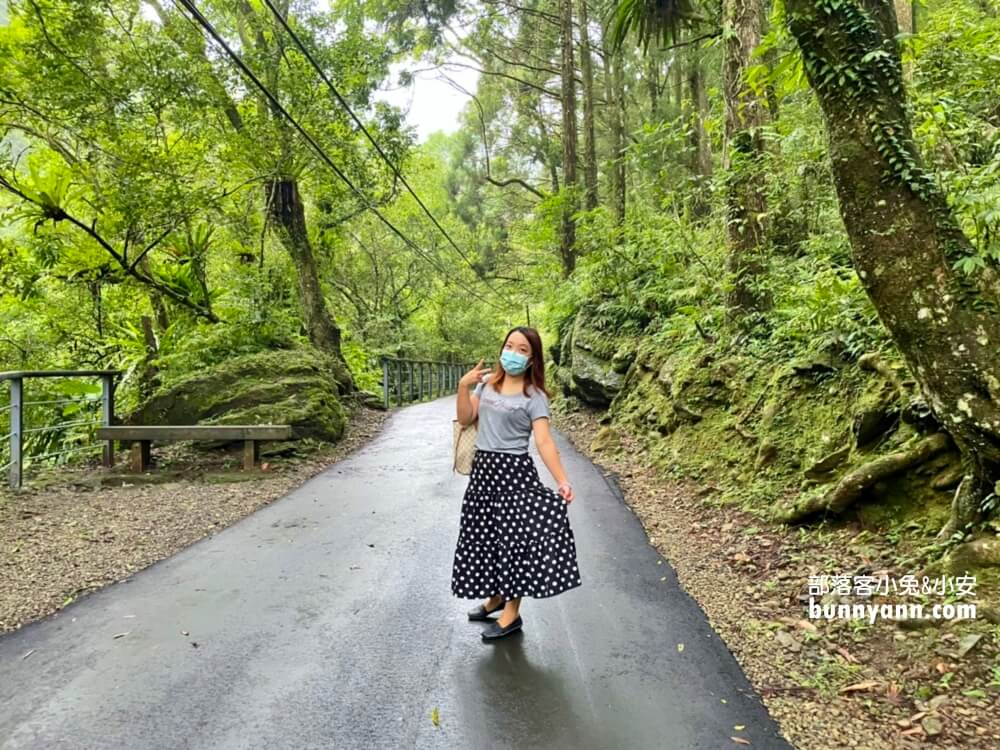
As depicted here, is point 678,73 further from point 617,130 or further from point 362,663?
point 362,663

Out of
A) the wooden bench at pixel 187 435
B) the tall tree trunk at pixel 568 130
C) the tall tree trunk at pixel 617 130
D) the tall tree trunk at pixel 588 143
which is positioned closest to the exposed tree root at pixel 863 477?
the wooden bench at pixel 187 435

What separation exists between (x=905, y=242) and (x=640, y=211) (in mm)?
7911

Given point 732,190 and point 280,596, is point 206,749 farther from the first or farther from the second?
point 732,190

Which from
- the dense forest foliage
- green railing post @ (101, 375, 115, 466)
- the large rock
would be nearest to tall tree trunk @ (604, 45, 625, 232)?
the dense forest foliage

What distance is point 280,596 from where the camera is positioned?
3.79 metres

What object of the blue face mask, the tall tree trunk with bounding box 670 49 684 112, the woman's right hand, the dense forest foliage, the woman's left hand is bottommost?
the woman's left hand

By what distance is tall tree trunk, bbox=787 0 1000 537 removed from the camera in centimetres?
301

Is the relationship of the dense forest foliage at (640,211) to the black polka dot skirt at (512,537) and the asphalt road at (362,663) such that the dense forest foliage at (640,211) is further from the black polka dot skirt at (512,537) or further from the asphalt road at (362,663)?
the black polka dot skirt at (512,537)

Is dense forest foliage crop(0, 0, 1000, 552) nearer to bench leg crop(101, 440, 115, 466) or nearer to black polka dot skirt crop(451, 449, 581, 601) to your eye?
bench leg crop(101, 440, 115, 466)

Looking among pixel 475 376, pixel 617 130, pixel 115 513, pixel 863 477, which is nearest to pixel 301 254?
A: pixel 115 513

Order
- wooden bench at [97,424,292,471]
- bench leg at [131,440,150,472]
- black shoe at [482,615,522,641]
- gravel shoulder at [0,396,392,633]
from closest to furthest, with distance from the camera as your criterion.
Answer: black shoe at [482,615,522,641], gravel shoulder at [0,396,392,633], wooden bench at [97,424,292,471], bench leg at [131,440,150,472]

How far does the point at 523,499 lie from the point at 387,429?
8.89 m

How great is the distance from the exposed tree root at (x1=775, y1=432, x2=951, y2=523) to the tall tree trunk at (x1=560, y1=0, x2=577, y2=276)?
36.9 ft

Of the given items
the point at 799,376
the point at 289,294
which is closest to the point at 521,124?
the point at 289,294
